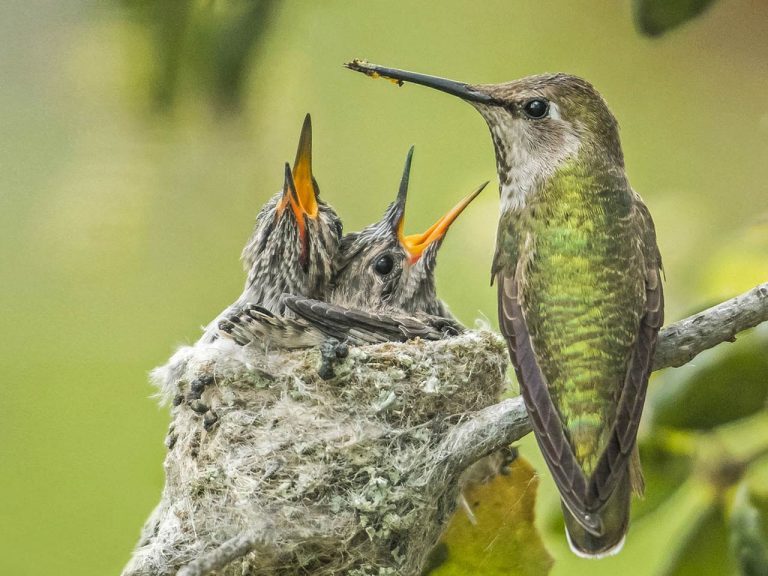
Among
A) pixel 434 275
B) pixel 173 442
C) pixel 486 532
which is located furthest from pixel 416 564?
pixel 434 275

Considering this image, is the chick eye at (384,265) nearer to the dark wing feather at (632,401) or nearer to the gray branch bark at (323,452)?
the gray branch bark at (323,452)

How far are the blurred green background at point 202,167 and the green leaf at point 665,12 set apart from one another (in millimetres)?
790

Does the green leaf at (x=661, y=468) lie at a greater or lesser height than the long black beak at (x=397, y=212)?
lesser

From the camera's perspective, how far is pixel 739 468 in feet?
6.62

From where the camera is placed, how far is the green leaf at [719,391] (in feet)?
6.19

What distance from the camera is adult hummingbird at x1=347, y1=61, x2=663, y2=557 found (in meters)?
1.46

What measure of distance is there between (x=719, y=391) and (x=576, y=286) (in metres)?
0.49

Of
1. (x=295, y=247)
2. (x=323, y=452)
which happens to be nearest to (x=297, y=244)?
(x=295, y=247)

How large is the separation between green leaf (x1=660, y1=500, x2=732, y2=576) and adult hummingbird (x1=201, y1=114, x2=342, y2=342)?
125 cm

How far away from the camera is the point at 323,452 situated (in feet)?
6.87

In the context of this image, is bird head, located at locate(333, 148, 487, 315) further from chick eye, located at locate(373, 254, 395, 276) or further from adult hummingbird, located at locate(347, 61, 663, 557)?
adult hummingbird, located at locate(347, 61, 663, 557)

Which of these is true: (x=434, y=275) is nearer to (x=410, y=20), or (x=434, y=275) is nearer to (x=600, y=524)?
(x=410, y=20)

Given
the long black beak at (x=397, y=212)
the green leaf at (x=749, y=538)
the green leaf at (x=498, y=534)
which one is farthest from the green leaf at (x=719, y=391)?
the long black beak at (x=397, y=212)

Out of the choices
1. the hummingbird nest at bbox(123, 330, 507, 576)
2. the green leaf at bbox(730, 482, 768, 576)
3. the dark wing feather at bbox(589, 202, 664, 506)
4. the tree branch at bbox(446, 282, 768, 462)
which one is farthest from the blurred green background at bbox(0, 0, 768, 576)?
the dark wing feather at bbox(589, 202, 664, 506)
